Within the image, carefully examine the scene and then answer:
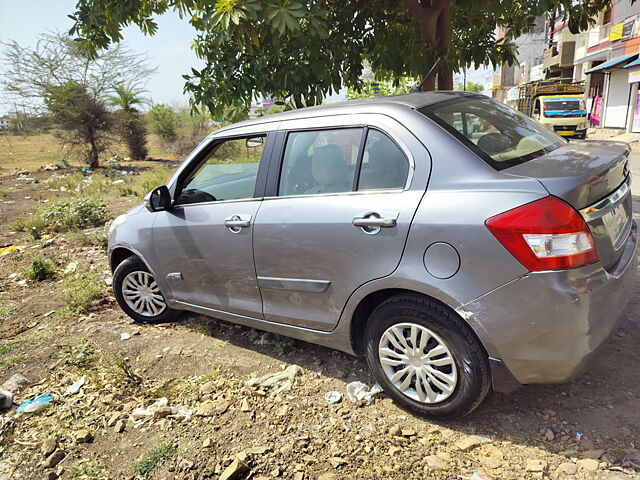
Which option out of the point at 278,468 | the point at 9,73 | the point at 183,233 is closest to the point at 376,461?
the point at 278,468

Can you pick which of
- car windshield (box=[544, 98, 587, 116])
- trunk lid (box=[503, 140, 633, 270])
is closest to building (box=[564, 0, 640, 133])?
car windshield (box=[544, 98, 587, 116])

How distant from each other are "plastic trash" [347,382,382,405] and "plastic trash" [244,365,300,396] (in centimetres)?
42

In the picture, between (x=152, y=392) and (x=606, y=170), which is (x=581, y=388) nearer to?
(x=606, y=170)

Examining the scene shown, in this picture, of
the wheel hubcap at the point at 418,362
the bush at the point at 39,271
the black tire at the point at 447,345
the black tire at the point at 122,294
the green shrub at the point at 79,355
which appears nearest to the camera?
the black tire at the point at 447,345

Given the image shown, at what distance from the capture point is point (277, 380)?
3201mm

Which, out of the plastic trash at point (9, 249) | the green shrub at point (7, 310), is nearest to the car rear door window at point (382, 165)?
the green shrub at point (7, 310)

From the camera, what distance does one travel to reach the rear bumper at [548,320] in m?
2.10

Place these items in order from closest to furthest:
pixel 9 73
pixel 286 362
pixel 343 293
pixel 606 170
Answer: pixel 606 170, pixel 343 293, pixel 286 362, pixel 9 73

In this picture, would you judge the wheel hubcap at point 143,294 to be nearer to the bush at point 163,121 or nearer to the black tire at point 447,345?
the black tire at point 447,345

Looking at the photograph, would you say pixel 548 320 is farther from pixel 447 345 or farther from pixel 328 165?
pixel 328 165

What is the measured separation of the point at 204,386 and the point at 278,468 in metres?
1.01

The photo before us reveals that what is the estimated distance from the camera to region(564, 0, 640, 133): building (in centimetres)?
2391

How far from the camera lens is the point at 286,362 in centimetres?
344

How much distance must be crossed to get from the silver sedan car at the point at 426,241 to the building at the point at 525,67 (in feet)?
122
